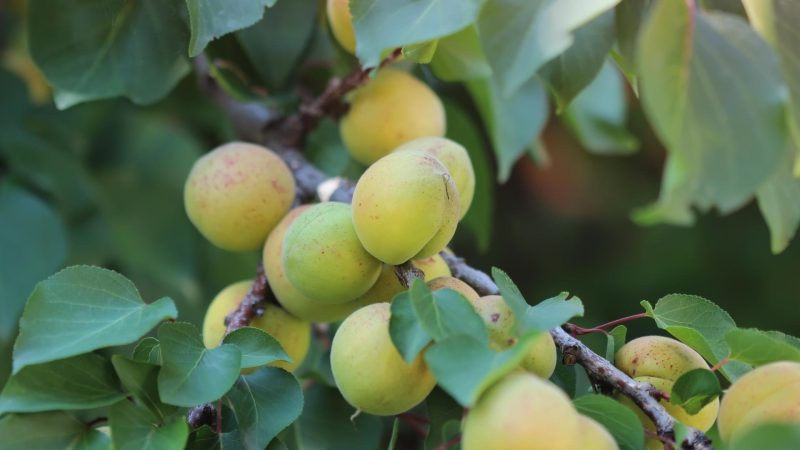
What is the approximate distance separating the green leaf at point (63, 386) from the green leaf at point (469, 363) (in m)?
0.22

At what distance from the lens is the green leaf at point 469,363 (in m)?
0.48

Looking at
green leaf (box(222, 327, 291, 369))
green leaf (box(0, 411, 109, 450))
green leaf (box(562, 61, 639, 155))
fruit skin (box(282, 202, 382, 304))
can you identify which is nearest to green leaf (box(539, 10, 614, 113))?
fruit skin (box(282, 202, 382, 304))

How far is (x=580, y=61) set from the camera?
0.70 meters

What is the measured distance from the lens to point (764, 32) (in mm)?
582

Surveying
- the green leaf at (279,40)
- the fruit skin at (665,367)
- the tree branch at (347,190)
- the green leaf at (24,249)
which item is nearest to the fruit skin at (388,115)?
the tree branch at (347,190)

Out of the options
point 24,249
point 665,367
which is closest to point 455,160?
point 665,367

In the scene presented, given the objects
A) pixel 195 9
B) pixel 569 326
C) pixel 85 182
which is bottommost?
pixel 85 182

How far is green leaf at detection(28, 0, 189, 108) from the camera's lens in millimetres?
852

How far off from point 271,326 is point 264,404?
0.14 metres

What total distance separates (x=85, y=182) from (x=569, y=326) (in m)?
0.84

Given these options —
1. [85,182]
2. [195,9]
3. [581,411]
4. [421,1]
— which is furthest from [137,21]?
[581,411]

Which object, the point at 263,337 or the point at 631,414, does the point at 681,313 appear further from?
the point at 263,337

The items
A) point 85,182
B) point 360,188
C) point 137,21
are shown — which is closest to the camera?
point 360,188

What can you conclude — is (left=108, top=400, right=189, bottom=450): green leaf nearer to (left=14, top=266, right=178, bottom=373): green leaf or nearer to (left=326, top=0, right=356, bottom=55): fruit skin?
(left=14, top=266, right=178, bottom=373): green leaf
